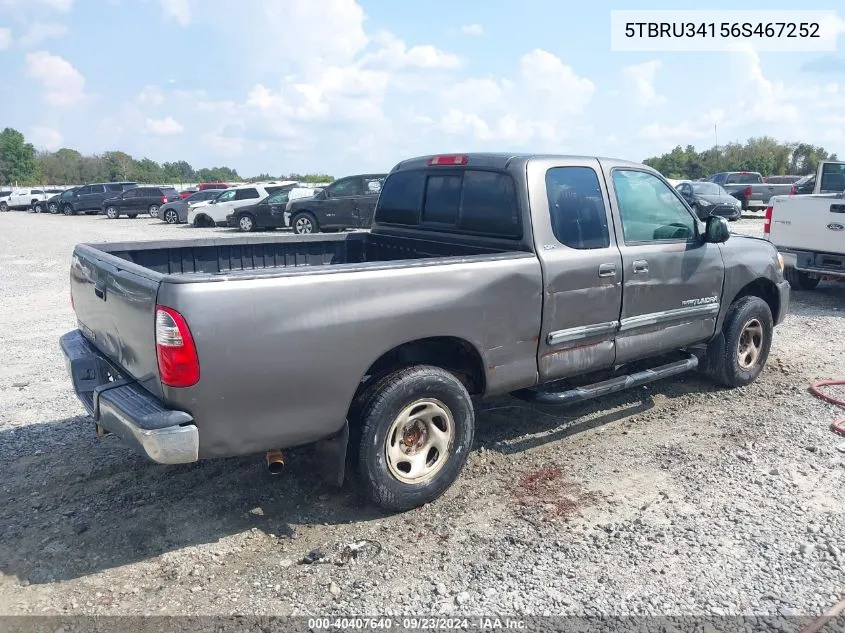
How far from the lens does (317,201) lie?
2009 cm

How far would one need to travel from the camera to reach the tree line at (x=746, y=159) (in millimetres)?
57094

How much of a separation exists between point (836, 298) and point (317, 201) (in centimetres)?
1390

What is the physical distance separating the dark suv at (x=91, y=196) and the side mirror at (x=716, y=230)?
35.8 metres

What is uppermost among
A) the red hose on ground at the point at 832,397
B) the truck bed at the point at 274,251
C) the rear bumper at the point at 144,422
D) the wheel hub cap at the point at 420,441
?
the truck bed at the point at 274,251

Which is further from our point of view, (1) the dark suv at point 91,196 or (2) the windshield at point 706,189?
(1) the dark suv at point 91,196

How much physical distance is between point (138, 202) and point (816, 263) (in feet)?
99.5

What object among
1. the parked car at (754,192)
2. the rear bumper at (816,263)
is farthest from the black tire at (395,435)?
the parked car at (754,192)

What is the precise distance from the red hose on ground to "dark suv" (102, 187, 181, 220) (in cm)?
3119

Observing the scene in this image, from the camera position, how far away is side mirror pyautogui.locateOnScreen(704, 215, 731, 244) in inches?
205

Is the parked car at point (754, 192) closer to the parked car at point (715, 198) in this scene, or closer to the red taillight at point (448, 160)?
the parked car at point (715, 198)

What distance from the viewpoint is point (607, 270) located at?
4578mm

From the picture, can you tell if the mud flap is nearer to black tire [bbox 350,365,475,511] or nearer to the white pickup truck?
black tire [bbox 350,365,475,511]

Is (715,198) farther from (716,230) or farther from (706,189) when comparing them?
(716,230)

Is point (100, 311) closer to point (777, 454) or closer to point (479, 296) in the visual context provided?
point (479, 296)
